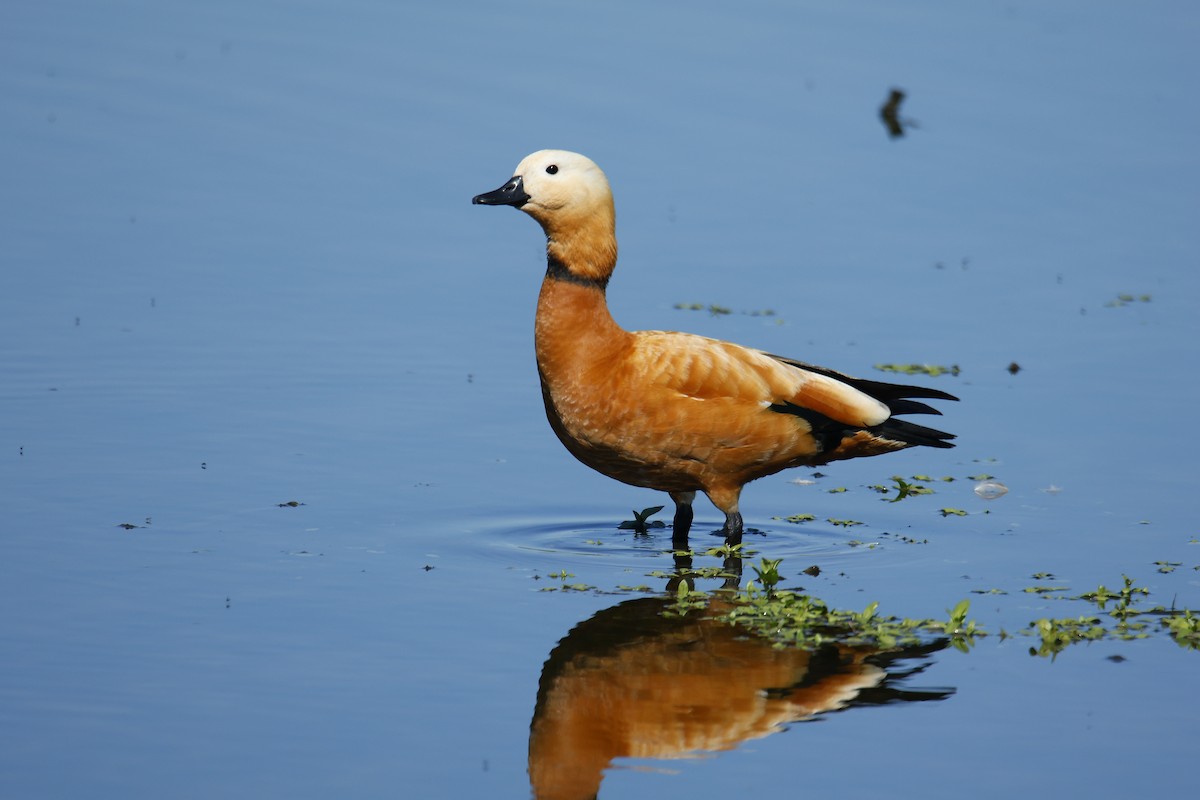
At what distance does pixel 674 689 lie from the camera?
6.88 m

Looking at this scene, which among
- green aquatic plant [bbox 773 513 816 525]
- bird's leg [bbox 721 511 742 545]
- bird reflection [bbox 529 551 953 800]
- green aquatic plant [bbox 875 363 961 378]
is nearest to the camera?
bird reflection [bbox 529 551 953 800]

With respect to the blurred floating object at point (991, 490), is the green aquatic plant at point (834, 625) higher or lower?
lower

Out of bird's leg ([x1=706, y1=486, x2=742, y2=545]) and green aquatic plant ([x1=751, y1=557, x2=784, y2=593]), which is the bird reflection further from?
bird's leg ([x1=706, y1=486, x2=742, y2=545])

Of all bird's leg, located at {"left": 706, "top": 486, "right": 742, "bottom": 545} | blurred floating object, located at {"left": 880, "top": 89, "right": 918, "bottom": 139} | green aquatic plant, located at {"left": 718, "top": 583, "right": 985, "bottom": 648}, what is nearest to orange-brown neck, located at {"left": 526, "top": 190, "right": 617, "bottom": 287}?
bird's leg, located at {"left": 706, "top": 486, "right": 742, "bottom": 545}

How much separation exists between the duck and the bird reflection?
3.53 ft

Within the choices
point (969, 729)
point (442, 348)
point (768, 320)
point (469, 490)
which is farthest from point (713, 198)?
point (969, 729)

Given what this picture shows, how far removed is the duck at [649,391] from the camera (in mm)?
8484

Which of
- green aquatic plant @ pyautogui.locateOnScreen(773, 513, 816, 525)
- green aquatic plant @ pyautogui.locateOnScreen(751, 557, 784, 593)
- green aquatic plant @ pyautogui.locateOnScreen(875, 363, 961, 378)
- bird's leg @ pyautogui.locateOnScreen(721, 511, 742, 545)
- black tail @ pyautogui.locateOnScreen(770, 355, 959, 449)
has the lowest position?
green aquatic plant @ pyautogui.locateOnScreen(751, 557, 784, 593)

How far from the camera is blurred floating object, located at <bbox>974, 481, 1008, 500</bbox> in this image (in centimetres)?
962

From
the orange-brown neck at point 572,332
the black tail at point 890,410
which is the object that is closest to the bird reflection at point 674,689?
the orange-brown neck at point 572,332

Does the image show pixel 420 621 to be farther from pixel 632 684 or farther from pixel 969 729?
pixel 969 729

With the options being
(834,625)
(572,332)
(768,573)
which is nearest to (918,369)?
(572,332)

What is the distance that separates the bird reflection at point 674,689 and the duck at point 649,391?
1076 mm

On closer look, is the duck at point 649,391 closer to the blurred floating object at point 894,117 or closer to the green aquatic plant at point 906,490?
the green aquatic plant at point 906,490
